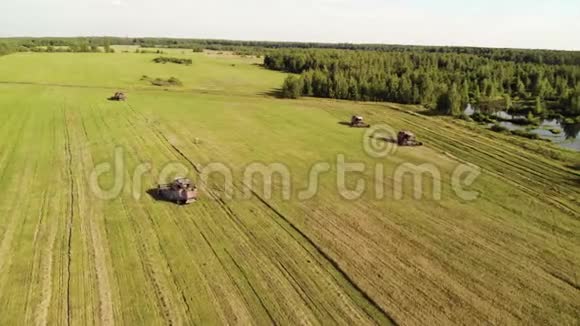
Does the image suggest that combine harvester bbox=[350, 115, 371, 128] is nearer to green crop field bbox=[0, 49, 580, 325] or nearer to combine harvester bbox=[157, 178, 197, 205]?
green crop field bbox=[0, 49, 580, 325]

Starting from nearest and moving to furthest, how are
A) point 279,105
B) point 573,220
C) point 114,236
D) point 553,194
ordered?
point 114,236
point 573,220
point 553,194
point 279,105

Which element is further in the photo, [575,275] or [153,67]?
[153,67]

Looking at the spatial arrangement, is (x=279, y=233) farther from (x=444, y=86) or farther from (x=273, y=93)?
(x=273, y=93)

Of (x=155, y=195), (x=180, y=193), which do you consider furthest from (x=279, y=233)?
(x=155, y=195)

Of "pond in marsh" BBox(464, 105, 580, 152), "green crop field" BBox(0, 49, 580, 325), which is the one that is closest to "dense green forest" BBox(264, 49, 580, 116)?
"pond in marsh" BBox(464, 105, 580, 152)

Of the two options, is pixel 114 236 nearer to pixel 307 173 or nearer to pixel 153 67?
pixel 307 173

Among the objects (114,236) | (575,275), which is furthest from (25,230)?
(575,275)

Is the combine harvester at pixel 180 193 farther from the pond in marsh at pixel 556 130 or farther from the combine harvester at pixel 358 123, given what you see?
the pond in marsh at pixel 556 130
